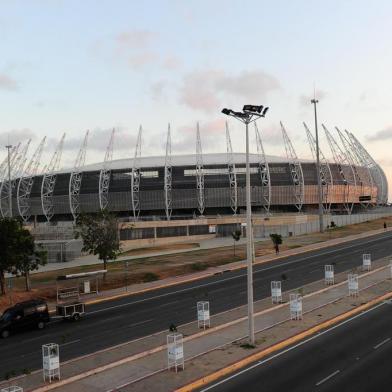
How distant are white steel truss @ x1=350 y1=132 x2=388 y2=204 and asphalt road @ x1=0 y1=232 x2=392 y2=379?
376ft

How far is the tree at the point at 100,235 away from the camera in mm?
45562

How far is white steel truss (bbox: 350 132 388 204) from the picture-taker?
165500 mm

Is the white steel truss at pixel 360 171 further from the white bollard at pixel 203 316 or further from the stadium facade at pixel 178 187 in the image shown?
the white bollard at pixel 203 316

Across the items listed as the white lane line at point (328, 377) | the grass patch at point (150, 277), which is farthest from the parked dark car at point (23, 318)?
the white lane line at point (328, 377)

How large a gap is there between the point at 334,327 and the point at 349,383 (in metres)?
8.70

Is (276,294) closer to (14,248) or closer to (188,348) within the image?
(188,348)

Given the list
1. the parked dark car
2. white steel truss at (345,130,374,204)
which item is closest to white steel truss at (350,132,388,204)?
white steel truss at (345,130,374,204)

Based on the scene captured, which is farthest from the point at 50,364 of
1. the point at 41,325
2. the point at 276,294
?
the point at 276,294

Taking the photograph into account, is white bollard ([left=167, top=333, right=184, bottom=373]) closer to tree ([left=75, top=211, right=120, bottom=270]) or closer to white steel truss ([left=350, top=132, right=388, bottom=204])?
tree ([left=75, top=211, right=120, bottom=270])

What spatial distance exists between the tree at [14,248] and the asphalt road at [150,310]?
21.7ft

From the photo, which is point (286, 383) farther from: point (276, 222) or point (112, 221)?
point (276, 222)

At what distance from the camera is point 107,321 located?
30875 millimetres

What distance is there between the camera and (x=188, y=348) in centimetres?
2202

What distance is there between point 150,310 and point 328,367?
17.2m
